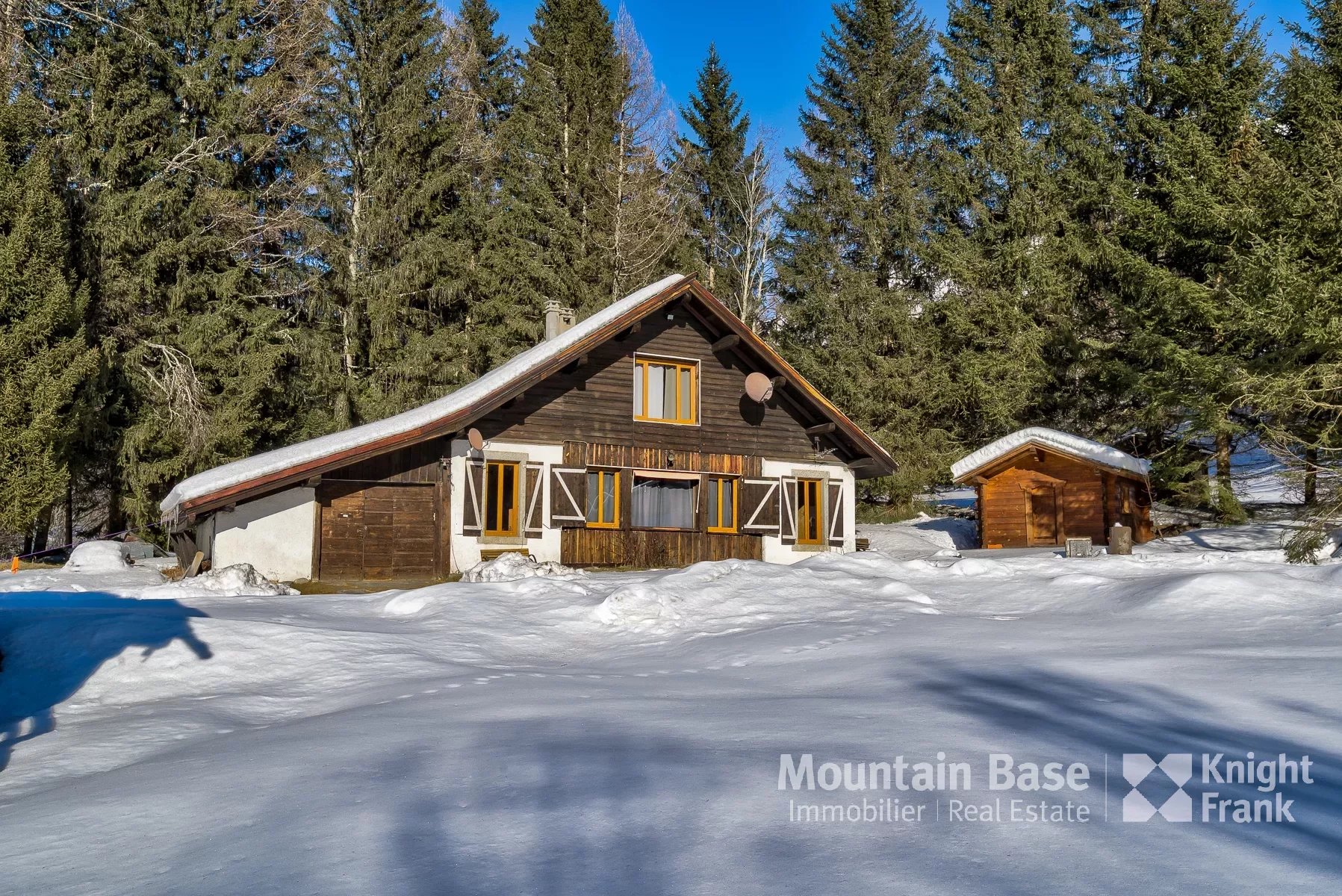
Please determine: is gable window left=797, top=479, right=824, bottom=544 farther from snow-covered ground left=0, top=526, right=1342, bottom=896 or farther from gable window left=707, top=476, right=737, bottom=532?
snow-covered ground left=0, top=526, right=1342, bottom=896

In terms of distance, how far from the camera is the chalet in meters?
16.2

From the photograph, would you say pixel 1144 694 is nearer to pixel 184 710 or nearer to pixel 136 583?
pixel 184 710

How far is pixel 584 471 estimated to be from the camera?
18359 mm

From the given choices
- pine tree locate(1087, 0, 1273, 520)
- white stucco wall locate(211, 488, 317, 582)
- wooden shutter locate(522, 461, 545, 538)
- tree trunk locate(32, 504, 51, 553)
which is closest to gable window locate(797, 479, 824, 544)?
wooden shutter locate(522, 461, 545, 538)

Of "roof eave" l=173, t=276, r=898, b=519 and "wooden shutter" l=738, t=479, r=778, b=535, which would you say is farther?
"wooden shutter" l=738, t=479, r=778, b=535

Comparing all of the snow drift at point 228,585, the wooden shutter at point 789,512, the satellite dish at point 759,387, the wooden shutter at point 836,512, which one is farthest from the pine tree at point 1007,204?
the snow drift at point 228,585

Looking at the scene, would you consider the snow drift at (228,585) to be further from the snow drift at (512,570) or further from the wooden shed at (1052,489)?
the wooden shed at (1052,489)

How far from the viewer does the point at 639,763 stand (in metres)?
4.66

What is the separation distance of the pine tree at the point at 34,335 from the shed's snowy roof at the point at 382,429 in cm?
447

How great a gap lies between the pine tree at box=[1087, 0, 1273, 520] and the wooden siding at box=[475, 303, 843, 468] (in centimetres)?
832

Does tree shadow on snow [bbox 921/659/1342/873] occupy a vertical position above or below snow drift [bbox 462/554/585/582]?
below

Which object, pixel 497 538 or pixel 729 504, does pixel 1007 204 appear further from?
pixel 497 538

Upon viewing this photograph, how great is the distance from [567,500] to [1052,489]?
41.2 ft

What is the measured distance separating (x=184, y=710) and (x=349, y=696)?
1142 mm
